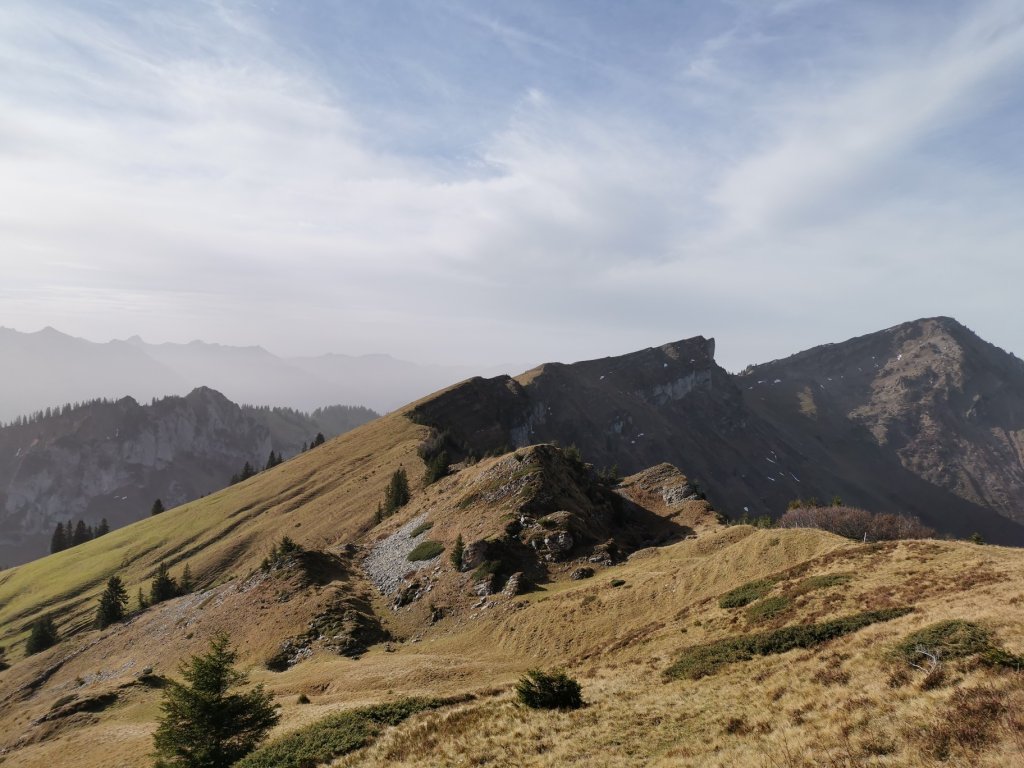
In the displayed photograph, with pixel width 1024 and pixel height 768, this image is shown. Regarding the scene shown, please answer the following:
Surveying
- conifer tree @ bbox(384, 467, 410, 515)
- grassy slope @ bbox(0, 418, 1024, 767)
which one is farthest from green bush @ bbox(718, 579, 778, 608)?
conifer tree @ bbox(384, 467, 410, 515)

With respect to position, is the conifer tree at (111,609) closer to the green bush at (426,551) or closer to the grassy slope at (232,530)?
the grassy slope at (232,530)

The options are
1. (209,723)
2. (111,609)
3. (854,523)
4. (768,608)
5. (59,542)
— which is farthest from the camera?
(59,542)

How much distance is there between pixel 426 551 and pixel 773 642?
4872 centimetres

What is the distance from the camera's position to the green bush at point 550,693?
87.7 feet

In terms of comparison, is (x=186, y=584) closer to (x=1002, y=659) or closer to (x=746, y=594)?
(x=746, y=594)

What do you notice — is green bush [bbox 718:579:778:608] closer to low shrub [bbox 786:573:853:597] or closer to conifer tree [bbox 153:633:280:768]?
low shrub [bbox 786:573:853:597]

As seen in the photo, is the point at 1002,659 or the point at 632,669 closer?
the point at 1002,659

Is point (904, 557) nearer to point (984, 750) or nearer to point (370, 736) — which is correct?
point (984, 750)

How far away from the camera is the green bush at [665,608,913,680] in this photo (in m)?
28.5

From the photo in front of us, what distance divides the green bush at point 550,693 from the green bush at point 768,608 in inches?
570

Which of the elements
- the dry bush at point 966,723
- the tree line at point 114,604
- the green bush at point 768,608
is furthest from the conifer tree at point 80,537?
the dry bush at point 966,723

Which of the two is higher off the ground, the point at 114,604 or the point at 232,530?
the point at 232,530

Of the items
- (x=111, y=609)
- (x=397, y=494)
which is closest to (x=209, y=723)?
(x=397, y=494)

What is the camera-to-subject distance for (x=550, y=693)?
27078 millimetres
